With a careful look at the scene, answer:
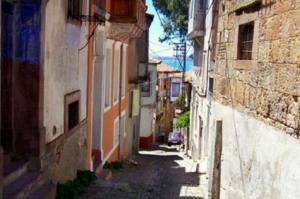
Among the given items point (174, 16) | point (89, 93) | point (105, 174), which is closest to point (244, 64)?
point (89, 93)

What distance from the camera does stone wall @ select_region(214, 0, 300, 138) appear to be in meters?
5.57

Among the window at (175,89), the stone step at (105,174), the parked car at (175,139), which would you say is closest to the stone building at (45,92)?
the stone step at (105,174)

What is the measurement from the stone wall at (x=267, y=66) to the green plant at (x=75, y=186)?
124 inches

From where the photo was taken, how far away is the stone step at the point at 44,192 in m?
7.23

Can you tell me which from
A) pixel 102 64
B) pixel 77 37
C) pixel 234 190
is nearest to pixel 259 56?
pixel 234 190

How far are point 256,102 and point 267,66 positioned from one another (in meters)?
0.63

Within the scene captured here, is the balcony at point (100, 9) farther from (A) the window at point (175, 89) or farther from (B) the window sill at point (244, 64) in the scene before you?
(A) the window at point (175, 89)

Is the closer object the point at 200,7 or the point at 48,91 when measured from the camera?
the point at 48,91

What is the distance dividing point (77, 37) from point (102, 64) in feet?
12.7

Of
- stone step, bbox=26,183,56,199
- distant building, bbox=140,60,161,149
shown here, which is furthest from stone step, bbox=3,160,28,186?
distant building, bbox=140,60,161,149

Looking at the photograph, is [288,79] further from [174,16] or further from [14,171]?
[174,16]

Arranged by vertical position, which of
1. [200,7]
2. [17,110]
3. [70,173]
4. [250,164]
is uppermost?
[200,7]

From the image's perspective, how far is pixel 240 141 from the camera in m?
7.62

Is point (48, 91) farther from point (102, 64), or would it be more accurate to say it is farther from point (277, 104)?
point (102, 64)
